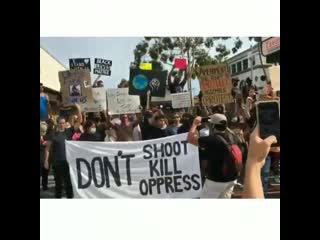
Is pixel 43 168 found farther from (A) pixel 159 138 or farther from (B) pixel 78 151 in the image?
(A) pixel 159 138

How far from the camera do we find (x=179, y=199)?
740cm

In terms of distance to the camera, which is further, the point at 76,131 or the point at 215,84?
the point at 76,131

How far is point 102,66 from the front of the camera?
289 inches

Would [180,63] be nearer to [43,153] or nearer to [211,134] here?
[211,134]

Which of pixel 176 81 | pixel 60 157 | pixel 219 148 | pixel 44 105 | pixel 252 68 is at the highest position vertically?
pixel 252 68

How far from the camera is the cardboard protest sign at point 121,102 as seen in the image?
740 cm

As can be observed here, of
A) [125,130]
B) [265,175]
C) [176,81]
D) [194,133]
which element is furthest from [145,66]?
[265,175]

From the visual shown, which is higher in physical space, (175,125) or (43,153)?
(175,125)

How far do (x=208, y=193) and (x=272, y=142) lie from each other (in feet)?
3.55

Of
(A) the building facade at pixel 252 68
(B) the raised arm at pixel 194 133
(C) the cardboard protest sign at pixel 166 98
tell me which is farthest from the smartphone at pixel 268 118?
(C) the cardboard protest sign at pixel 166 98

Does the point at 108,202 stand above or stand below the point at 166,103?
below

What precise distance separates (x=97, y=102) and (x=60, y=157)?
0.90 metres

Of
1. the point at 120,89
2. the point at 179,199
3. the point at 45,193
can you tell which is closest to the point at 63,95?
the point at 120,89

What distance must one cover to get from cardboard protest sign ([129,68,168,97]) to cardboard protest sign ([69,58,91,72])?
591mm
